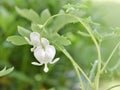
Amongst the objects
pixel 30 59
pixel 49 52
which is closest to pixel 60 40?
pixel 49 52

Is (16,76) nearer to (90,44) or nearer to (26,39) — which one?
(90,44)

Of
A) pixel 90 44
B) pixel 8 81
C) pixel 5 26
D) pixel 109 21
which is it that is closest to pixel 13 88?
pixel 8 81

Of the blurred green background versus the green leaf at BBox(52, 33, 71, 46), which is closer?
the green leaf at BBox(52, 33, 71, 46)

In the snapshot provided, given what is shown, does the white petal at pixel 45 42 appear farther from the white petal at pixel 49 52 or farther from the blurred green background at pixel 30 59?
the blurred green background at pixel 30 59

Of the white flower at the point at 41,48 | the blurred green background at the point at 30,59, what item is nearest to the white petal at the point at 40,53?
the white flower at the point at 41,48

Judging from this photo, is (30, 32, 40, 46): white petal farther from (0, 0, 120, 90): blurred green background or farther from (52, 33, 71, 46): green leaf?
(0, 0, 120, 90): blurred green background

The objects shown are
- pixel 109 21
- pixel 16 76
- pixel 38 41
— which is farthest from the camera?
pixel 109 21

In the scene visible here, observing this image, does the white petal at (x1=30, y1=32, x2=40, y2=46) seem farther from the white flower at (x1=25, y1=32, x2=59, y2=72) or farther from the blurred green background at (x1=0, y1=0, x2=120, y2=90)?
the blurred green background at (x1=0, y1=0, x2=120, y2=90)

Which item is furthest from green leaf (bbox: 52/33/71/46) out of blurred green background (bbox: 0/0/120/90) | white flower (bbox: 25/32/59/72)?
blurred green background (bbox: 0/0/120/90)

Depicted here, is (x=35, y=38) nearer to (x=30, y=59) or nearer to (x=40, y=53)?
(x=40, y=53)

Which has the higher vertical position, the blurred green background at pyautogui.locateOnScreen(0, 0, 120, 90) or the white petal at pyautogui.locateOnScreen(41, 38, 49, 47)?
the blurred green background at pyautogui.locateOnScreen(0, 0, 120, 90)

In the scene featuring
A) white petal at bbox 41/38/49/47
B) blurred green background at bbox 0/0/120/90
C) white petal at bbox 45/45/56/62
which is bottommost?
white petal at bbox 45/45/56/62
